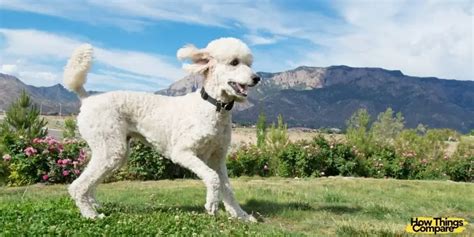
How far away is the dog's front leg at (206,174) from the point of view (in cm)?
667

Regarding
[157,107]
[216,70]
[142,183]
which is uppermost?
[216,70]

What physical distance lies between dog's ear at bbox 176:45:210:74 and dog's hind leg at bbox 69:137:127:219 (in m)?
1.33

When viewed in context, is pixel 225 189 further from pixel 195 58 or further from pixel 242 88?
pixel 195 58

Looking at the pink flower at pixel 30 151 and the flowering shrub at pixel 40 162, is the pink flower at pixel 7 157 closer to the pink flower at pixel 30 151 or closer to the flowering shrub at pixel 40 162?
the flowering shrub at pixel 40 162

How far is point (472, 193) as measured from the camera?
12.0m

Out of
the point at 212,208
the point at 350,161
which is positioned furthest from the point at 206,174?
the point at 350,161

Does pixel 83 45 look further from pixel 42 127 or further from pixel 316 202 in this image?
pixel 42 127

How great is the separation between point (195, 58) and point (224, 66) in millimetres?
495

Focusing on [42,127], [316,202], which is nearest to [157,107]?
[316,202]

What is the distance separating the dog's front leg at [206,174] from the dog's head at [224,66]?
0.90 metres

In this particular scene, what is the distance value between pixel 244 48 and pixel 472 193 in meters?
7.60

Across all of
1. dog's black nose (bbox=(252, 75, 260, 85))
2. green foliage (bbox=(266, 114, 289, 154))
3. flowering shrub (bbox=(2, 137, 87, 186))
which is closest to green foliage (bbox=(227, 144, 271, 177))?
green foliage (bbox=(266, 114, 289, 154))

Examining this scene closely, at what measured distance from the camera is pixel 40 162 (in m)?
13.2

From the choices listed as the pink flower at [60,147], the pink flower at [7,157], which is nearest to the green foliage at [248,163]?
the pink flower at [60,147]
